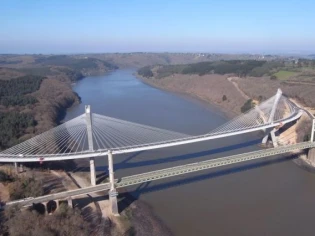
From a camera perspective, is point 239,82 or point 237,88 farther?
point 239,82

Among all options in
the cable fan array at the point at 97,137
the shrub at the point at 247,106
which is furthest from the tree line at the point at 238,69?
the cable fan array at the point at 97,137

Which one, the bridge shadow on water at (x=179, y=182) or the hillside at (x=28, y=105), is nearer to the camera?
the bridge shadow on water at (x=179, y=182)

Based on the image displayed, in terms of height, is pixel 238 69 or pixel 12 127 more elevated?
pixel 238 69

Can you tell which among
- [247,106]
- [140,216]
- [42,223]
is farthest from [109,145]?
[247,106]

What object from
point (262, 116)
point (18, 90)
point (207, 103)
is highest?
point (262, 116)

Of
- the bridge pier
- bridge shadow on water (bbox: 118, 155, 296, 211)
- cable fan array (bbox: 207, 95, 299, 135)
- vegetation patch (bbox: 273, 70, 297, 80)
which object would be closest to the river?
bridge shadow on water (bbox: 118, 155, 296, 211)

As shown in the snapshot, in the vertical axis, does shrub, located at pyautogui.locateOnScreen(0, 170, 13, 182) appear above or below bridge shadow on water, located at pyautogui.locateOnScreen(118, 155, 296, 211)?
above

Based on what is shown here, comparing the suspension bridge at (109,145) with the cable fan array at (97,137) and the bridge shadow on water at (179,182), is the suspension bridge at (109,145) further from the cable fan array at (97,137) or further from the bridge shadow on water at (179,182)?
the bridge shadow on water at (179,182)

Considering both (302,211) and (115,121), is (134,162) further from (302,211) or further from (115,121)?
(302,211)

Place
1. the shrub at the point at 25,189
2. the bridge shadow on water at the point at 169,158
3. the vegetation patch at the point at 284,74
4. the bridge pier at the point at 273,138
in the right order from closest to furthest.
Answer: the shrub at the point at 25,189 → the bridge shadow on water at the point at 169,158 → the bridge pier at the point at 273,138 → the vegetation patch at the point at 284,74

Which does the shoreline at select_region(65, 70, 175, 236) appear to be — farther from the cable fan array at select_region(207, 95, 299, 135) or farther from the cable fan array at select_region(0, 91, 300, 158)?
the cable fan array at select_region(207, 95, 299, 135)

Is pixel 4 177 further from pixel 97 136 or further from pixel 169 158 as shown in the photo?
pixel 169 158
